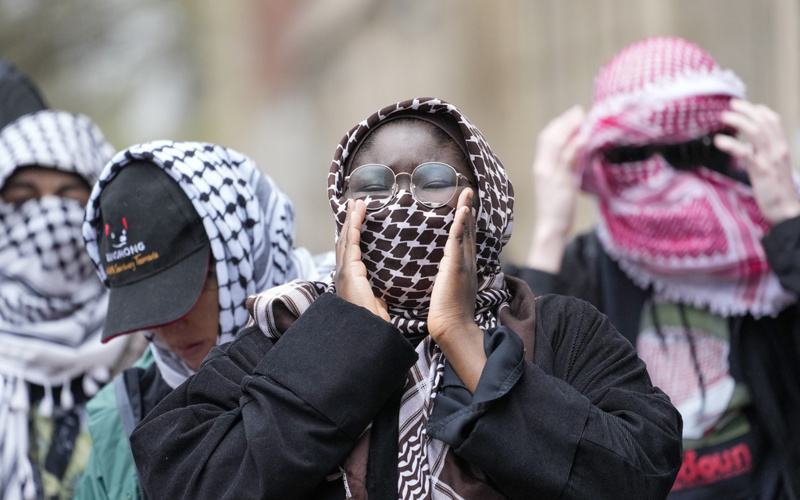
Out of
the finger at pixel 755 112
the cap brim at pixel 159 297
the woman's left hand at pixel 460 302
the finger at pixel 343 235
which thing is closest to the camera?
the woman's left hand at pixel 460 302

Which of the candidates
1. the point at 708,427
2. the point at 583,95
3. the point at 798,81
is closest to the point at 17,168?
the point at 708,427

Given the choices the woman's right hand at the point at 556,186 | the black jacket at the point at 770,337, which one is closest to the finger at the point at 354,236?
the black jacket at the point at 770,337

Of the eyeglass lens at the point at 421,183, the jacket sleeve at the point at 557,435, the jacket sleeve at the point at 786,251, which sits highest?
the eyeglass lens at the point at 421,183

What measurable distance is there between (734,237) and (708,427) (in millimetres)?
680

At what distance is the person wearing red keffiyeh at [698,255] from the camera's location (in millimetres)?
3191

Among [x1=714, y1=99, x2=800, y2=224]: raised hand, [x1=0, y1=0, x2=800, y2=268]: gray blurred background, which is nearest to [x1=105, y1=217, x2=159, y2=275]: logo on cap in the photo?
[x1=714, y1=99, x2=800, y2=224]: raised hand

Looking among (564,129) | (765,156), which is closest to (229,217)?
(564,129)

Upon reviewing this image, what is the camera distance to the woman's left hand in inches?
73.5

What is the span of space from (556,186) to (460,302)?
2067 mm

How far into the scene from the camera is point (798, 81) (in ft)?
18.9

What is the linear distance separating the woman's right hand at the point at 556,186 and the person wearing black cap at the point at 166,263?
1.34m

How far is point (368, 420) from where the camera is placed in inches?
72.2

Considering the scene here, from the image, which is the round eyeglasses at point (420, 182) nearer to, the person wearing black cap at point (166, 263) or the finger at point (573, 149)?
the person wearing black cap at point (166, 263)

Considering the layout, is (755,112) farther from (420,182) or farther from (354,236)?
(354,236)
